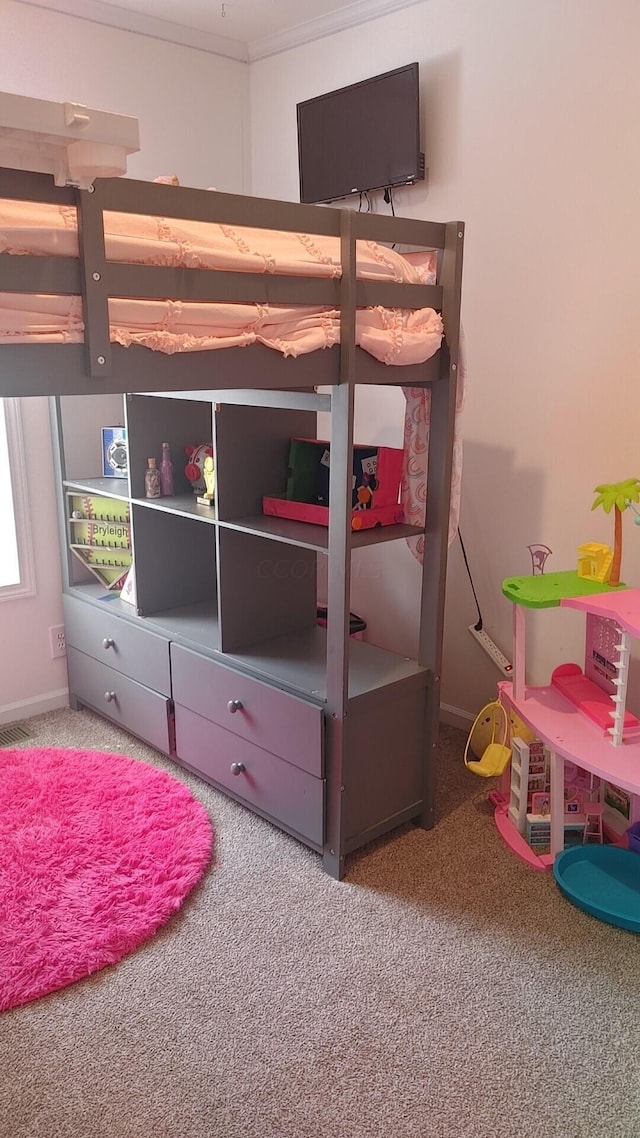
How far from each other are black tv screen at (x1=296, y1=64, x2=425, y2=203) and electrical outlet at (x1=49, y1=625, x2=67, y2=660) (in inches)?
73.9


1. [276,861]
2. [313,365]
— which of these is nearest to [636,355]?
[313,365]

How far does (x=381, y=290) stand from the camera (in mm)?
1947

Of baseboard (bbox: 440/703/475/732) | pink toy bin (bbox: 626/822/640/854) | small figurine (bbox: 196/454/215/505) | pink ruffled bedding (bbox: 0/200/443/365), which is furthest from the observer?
baseboard (bbox: 440/703/475/732)

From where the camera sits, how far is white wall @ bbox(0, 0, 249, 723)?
9.00 ft

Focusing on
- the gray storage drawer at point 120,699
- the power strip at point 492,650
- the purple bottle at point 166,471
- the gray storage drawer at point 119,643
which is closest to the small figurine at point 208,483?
the purple bottle at point 166,471

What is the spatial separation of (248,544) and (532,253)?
4.06 ft

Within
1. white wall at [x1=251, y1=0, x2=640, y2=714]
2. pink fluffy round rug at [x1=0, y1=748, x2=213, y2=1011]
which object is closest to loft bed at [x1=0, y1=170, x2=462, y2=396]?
white wall at [x1=251, y1=0, x2=640, y2=714]

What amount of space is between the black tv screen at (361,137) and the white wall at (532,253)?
100 millimetres

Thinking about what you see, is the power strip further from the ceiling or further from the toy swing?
the ceiling

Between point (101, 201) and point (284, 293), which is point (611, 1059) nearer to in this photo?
point (284, 293)

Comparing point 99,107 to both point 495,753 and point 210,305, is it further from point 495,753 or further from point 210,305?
point 495,753

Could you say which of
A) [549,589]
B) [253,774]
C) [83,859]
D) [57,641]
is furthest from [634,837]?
[57,641]

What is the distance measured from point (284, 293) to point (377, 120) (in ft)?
4.35

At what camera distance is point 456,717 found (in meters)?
3.03
